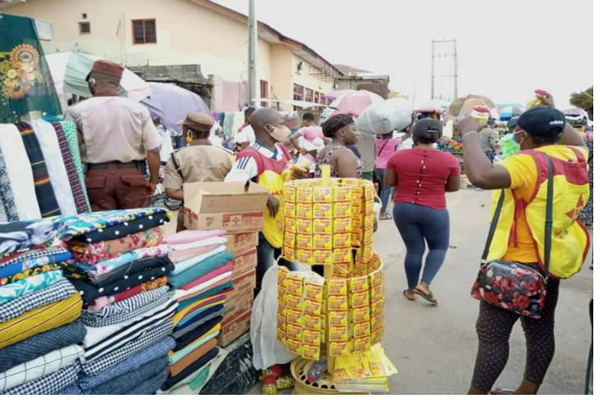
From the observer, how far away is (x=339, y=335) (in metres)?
2.42

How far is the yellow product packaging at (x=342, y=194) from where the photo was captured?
95.0 inches

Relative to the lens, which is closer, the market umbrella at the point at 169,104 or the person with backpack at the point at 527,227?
the person with backpack at the point at 527,227

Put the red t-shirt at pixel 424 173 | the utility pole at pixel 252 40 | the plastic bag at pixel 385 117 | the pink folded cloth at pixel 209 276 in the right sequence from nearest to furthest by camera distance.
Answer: the pink folded cloth at pixel 209 276
the red t-shirt at pixel 424 173
the plastic bag at pixel 385 117
the utility pole at pixel 252 40

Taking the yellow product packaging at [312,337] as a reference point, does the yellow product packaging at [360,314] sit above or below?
above

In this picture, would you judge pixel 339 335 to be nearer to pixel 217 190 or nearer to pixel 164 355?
pixel 164 355

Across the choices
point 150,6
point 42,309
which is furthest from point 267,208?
point 150,6

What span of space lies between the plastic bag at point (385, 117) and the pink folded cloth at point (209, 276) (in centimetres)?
380

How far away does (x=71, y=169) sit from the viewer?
2.31 m

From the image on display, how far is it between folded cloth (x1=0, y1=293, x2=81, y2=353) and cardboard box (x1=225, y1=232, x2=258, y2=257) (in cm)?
118

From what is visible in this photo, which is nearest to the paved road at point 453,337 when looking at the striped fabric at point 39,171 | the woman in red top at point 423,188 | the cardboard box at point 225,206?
the woman in red top at point 423,188

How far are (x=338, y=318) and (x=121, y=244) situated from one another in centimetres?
117

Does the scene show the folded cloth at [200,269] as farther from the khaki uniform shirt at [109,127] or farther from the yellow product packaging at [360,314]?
the khaki uniform shirt at [109,127]

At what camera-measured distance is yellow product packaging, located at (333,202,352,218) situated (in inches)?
95.1

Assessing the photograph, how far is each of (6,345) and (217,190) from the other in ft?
5.19
